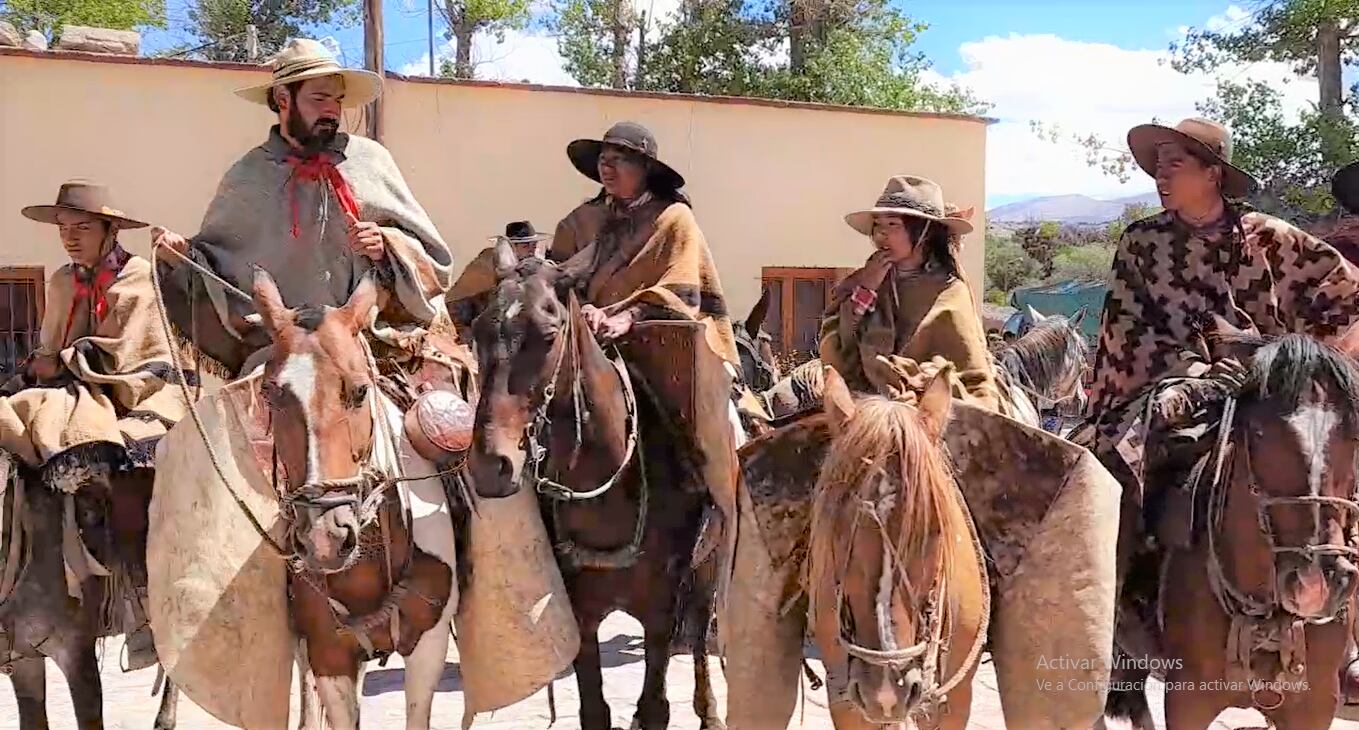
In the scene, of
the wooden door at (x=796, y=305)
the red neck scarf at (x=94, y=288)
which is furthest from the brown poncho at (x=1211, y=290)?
the wooden door at (x=796, y=305)

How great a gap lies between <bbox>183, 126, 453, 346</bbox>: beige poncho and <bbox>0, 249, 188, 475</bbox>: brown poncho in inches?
22.1

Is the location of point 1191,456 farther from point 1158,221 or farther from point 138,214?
point 138,214

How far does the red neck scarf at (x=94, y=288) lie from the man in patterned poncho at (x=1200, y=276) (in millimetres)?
3879

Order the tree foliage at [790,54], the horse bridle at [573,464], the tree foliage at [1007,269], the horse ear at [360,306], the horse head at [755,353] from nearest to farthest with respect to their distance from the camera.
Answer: the horse ear at [360,306] < the horse bridle at [573,464] < the horse head at [755,353] < the tree foliage at [790,54] < the tree foliage at [1007,269]

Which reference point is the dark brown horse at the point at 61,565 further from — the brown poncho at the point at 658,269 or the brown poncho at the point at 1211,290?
the brown poncho at the point at 1211,290

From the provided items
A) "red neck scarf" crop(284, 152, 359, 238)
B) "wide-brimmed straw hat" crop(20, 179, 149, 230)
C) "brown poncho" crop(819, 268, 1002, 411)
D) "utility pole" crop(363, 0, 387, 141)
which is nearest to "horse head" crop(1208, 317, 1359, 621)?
"brown poncho" crop(819, 268, 1002, 411)

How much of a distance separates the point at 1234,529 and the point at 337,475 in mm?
2723

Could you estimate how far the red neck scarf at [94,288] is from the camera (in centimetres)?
497

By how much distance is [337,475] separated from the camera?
348cm

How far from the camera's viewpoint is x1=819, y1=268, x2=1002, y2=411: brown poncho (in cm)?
424

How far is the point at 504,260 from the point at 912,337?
4.72 ft

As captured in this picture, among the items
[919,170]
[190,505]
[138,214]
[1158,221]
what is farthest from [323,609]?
[919,170]

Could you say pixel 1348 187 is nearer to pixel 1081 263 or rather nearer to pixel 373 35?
pixel 373 35

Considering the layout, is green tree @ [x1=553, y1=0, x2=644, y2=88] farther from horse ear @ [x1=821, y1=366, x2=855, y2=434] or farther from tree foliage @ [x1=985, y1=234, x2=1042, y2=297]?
horse ear @ [x1=821, y1=366, x2=855, y2=434]
